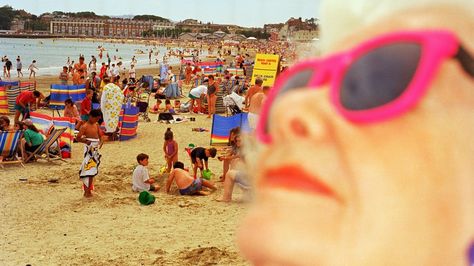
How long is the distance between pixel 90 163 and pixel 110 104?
3.93m

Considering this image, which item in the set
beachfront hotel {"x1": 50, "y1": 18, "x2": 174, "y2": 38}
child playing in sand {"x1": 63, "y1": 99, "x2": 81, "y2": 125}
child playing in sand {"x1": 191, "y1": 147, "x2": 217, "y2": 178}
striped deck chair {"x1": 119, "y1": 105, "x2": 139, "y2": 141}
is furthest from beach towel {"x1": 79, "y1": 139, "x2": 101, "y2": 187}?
beachfront hotel {"x1": 50, "y1": 18, "x2": 174, "y2": 38}

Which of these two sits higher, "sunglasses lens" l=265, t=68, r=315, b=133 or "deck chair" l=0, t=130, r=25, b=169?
"sunglasses lens" l=265, t=68, r=315, b=133

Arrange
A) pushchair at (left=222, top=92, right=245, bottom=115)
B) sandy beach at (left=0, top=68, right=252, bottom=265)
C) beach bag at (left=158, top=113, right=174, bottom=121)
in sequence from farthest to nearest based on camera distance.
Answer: beach bag at (left=158, top=113, right=174, bottom=121), pushchair at (left=222, top=92, right=245, bottom=115), sandy beach at (left=0, top=68, right=252, bottom=265)

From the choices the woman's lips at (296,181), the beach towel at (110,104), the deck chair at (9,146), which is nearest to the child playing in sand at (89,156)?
the deck chair at (9,146)

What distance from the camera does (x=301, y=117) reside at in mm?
1110

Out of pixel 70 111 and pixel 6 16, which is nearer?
pixel 70 111

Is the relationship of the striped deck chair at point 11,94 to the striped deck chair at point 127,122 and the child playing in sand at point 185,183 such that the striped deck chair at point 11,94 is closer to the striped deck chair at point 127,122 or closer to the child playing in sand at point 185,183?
the striped deck chair at point 127,122

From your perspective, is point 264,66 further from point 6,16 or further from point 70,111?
point 6,16

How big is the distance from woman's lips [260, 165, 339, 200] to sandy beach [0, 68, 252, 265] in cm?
330

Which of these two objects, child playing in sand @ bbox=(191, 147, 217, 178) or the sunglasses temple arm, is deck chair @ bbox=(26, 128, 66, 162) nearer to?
child playing in sand @ bbox=(191, 147, 217, 178)

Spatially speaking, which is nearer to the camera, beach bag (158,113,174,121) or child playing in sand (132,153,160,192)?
child playing in sand (132,153,160,192)

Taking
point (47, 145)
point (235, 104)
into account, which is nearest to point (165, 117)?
point (235, 104)

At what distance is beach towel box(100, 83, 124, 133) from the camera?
461 inches

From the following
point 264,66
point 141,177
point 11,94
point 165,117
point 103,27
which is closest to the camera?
point 141,177
